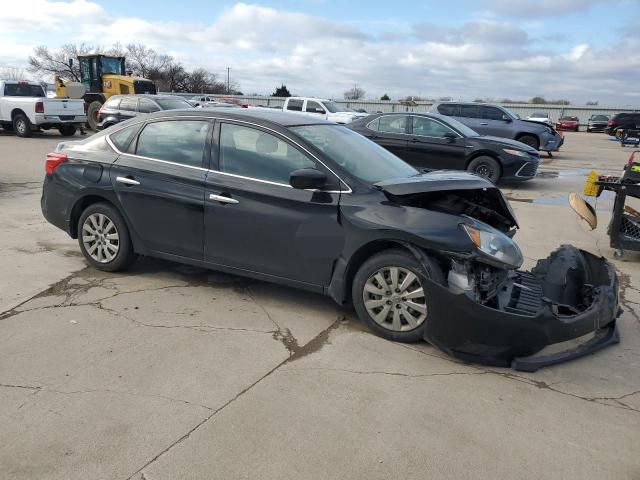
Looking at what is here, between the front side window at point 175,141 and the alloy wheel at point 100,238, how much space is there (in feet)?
2.49

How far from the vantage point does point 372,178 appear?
4332 millimetres

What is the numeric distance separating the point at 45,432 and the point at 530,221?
25.2 ft

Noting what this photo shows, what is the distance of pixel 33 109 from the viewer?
63.3 ft

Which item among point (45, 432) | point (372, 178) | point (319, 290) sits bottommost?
point (45, 432)

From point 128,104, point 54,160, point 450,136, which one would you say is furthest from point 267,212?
point 128,104

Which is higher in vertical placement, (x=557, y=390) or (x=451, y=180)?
(x=451, y=180)

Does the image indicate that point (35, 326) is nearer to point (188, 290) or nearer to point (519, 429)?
point (188, 290)

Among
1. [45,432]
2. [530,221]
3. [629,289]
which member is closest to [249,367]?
[45,432]

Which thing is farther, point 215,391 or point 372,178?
point 372,178

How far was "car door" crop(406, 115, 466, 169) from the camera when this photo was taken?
11.7m

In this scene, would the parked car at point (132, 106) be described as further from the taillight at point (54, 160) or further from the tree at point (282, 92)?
the tree at point (282, 92)

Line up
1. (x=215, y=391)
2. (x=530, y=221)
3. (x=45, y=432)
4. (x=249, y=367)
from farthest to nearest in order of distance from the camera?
1. (x=530, y=221)
2. (x=249, y=367)
3. (x=215, y=391)
4. (x=45, y=432)

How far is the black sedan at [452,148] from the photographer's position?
37.8 ft

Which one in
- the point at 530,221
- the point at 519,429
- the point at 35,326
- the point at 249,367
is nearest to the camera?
the point at 519,429
